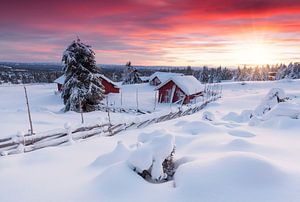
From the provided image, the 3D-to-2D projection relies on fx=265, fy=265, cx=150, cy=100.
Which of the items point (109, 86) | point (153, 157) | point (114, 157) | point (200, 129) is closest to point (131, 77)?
point (109, 86)

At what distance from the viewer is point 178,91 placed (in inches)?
1612

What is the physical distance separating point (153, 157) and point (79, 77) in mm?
25153

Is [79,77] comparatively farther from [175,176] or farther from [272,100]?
[175,176]

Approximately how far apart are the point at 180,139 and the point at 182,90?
31275 mm

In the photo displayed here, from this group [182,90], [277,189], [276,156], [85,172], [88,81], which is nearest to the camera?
[277,189]

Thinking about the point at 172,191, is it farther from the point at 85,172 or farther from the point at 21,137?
the point at 21,137

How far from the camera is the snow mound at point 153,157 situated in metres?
5.65

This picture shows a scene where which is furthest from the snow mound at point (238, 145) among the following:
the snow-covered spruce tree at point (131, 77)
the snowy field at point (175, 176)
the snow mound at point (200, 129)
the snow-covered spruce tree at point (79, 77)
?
the snow-covered spruce tree at point (131, 77)

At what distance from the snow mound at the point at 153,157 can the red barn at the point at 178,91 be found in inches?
1319

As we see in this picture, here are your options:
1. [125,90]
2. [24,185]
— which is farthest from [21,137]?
[125,90]

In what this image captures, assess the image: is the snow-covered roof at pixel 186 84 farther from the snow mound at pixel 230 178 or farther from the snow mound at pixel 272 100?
the snow mound at pixel 230 178

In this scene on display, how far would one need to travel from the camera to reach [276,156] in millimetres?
7051

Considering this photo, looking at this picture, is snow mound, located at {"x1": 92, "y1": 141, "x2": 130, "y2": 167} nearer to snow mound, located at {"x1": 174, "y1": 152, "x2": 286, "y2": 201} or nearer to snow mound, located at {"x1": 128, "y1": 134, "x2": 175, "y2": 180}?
snow mound, located at {"x1": 128, "y1": 134, "x2": 175, "y2": 180}

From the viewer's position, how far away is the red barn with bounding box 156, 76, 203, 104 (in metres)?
40.0
